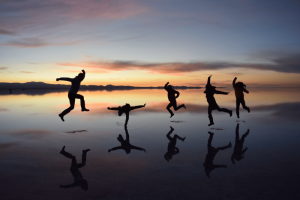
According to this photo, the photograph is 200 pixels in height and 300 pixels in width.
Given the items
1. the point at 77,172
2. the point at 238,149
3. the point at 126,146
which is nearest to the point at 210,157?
the point at 238,149

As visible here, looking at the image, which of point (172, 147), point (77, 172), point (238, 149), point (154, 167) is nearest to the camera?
point (77, 172)

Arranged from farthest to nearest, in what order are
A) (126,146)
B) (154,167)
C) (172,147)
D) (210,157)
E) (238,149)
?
1. (126,146)
2. (172,147)
3. (238,149)
4. (210,157)
5. (154,167)

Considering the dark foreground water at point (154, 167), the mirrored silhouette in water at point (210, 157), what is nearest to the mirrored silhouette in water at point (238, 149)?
the dark foreground water at point (154, 167)

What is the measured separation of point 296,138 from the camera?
7875mm

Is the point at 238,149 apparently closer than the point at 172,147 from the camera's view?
Yes

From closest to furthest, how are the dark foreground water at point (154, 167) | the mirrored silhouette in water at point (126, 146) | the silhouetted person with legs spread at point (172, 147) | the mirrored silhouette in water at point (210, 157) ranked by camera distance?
the dark foreground water at point (154, 167)
the mirrored silhouette in water at point (210, 157)
the silhouetted person with legs spread at point (172, 147)
the mirrored silhouette in water at point (126, 146)

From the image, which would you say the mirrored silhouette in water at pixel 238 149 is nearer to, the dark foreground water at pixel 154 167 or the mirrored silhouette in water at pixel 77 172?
the dark foreground water at pixel 154 167

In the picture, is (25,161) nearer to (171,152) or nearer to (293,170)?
(171,152)

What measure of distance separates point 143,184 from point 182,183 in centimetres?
76

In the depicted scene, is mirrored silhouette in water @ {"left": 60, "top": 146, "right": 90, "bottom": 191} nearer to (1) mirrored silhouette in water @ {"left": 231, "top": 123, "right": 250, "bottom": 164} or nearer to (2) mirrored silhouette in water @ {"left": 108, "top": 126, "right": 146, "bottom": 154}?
(2) mirrored silhouette in water @ {"left": 108, "top": 126, "right": 146, "bottom": 154}

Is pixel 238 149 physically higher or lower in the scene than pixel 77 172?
higher

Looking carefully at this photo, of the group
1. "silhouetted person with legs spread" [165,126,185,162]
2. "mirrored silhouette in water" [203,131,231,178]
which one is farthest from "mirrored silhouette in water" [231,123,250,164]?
"silhouetted person with legs spread" [165,126,185,162]

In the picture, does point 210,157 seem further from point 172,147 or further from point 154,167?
point 154,167

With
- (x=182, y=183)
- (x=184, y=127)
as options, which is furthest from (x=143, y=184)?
(x=184, y=127)
